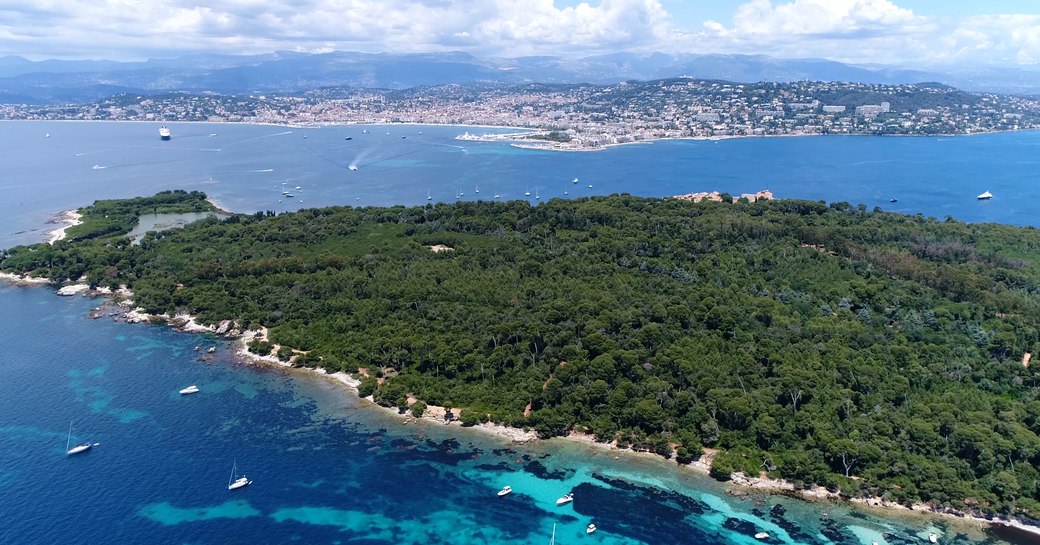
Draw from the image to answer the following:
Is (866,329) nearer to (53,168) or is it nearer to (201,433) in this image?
(201,433)

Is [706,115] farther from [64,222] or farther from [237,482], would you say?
[237,482]

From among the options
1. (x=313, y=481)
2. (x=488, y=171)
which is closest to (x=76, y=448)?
(x=313, y=481)

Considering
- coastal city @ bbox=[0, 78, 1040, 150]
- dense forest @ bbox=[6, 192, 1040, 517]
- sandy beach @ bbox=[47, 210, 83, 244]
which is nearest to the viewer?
dense forest @ bbox=[6, 192, 1040, 517]

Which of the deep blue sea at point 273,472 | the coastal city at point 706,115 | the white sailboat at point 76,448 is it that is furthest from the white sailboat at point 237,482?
the coastal city at point 706,115

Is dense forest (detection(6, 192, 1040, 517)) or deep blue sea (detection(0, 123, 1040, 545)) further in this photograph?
dense forest (detection(6, 192, 1040, 517))

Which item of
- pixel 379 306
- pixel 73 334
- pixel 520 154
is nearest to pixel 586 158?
pixel 520 154

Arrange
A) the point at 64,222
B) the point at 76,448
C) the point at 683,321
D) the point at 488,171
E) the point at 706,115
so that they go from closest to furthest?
the point at 76,448 → the point at 683,321 → the point at 64,222 → the point at 488,171 → the point at 706,115

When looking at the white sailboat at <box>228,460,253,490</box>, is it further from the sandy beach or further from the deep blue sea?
the sandy beach

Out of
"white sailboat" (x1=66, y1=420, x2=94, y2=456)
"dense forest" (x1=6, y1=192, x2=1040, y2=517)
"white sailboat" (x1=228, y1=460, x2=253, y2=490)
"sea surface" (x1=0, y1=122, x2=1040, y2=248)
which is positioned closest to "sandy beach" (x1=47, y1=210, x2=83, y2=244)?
"sea surface" (x1=0, y1=122, x2=1040, y2=248)
